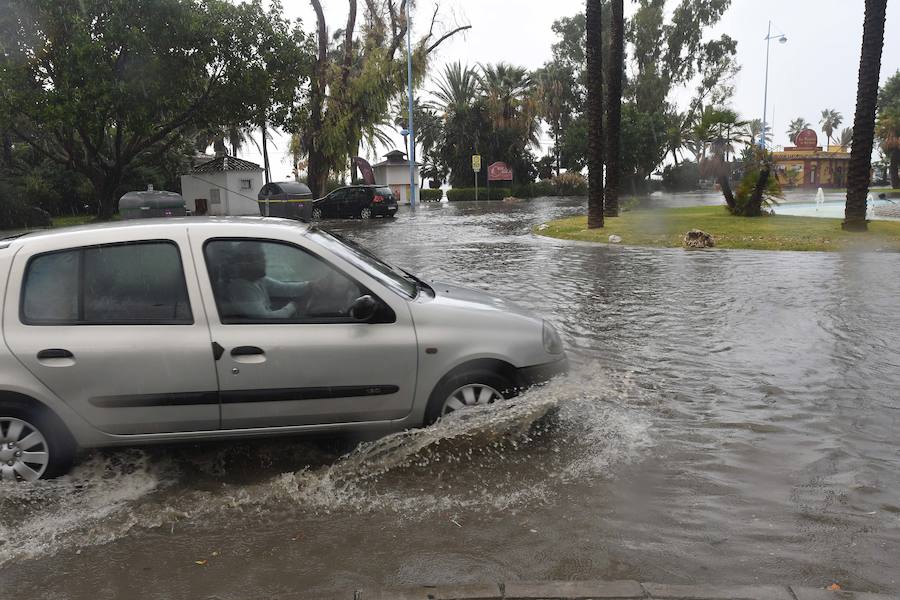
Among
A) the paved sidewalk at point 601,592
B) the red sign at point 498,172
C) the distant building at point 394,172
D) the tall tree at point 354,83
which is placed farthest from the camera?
the red sign at point 498,172

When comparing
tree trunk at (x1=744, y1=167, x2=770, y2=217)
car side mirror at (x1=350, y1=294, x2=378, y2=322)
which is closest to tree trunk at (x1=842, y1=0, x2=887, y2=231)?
tree trunk at (x1=744, y1=167, x2=770, y2=217)

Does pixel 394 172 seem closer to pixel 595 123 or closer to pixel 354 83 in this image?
pixel 354 83

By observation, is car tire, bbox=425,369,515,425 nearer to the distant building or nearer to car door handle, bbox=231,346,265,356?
car door handle, bbox=231,346,265,356

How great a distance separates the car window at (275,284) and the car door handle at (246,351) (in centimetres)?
16

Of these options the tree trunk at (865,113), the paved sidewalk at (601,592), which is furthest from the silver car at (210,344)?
the tree trunk at (865,113)

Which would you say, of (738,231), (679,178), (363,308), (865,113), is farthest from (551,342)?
(679,178)

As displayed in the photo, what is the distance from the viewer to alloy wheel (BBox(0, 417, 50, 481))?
4289 millimetres

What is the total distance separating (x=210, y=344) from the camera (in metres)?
4.40

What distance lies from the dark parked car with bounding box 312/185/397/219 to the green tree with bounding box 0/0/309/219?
15.6 feet

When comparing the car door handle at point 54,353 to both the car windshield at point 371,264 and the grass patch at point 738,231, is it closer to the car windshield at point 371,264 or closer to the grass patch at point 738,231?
the car windshield at point 371,264

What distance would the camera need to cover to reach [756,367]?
23.1ft

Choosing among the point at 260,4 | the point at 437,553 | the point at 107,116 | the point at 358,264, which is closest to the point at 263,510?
the point at 437,553

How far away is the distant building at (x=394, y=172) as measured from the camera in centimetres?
5372

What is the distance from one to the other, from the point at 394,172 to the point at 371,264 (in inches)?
1951
